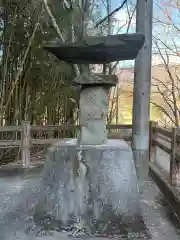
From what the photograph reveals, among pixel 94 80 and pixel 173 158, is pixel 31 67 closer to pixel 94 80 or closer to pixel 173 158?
pixel 94 80

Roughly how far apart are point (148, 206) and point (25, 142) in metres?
2.74

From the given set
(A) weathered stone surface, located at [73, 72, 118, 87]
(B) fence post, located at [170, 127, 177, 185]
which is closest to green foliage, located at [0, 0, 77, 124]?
(A) weathered stone surface, located at [73, 72, 118, 87]

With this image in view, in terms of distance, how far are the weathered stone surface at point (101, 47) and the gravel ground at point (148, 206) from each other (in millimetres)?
1626

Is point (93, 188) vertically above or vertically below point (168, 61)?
below

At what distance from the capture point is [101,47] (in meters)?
2.92

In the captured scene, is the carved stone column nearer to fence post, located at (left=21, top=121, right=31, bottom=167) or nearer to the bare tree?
fence post, located at (left=21, top=121, right=31, bottom=167)

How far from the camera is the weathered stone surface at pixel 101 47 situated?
2827mm

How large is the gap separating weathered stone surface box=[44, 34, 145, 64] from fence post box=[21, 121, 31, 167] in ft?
8.47

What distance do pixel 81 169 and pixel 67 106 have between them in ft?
13.5

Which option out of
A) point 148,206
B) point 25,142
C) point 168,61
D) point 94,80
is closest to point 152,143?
point 148,206

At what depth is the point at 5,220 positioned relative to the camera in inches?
122

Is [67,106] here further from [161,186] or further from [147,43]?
[161,186]

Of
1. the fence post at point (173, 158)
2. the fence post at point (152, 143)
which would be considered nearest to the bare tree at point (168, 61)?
the fence post at point (152, 143)

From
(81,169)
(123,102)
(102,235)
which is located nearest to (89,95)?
(81,169)
